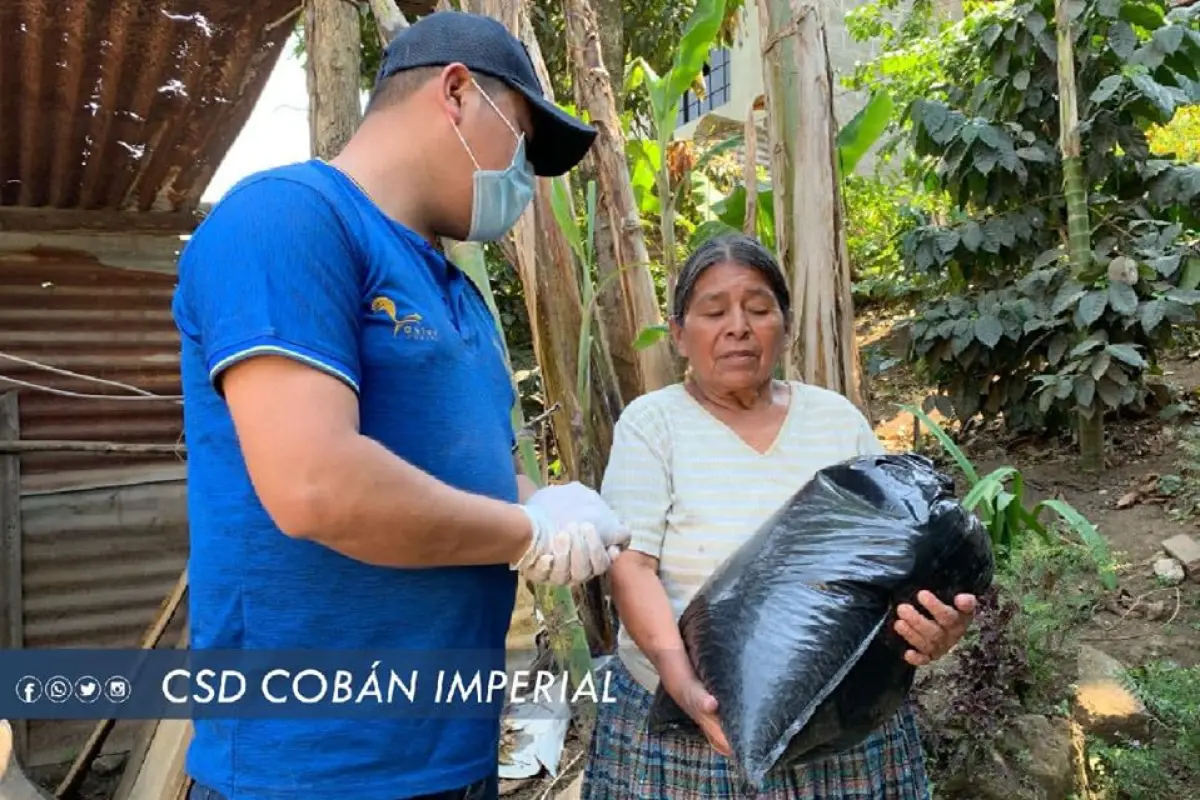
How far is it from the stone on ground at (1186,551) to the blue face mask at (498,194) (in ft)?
9.98

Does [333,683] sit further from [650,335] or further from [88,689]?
[88,689]

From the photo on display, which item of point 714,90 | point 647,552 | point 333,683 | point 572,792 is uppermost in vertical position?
point 714,90

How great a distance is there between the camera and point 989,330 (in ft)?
12.9

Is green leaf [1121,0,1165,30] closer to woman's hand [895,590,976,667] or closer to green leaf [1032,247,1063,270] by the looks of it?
green leaf [1032,247,1063,270]

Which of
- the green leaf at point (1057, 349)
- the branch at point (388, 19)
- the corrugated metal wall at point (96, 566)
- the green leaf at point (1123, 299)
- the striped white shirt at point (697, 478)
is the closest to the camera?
the striped white shirt at point (697, 478)

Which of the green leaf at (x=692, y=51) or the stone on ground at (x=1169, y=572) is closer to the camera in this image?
the green leaf at (x=692, y=51)

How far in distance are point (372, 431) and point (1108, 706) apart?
2251 millimetres

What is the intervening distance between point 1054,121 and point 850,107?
23.4ft

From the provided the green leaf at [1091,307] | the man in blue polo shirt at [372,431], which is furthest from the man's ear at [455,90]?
the green leaf at [1091,307]

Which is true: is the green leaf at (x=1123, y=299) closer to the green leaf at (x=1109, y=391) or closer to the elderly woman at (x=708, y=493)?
the green leaf at (x=1109, y=391)

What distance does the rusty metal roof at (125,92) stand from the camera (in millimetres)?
2547

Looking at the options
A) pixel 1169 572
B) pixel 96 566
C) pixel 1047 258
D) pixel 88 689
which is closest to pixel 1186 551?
pixel 1169 572

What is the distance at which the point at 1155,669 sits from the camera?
233 centimetres

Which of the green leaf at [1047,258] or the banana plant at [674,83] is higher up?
the banana plant at [674,83]
